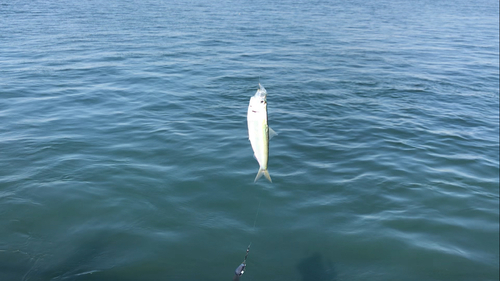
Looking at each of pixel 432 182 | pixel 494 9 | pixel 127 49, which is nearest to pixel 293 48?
pixel 127 49

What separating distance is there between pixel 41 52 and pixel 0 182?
15.2 meters

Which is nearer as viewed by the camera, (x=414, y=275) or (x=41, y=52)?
(x=414, y=275)

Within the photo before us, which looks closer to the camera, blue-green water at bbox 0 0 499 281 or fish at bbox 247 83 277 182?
fish at bbox 247 83 277 182

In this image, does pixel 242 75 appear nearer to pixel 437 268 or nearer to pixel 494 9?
pixel 437 268

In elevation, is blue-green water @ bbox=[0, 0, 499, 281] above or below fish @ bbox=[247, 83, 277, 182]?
below

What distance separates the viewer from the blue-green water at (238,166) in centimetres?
765

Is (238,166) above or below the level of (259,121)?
below

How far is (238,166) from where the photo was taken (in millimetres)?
10945

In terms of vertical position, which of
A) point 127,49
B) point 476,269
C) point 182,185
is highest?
point 127,49

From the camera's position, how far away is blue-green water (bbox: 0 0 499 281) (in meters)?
7.65

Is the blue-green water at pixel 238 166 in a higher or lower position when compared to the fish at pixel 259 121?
lower

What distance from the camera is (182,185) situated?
9812mm

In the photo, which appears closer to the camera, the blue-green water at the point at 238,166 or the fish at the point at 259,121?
the fish at the point at 259,121

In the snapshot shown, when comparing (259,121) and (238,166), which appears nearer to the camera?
(259,121)
